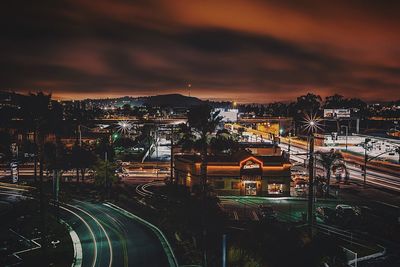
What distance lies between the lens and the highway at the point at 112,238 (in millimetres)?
27281

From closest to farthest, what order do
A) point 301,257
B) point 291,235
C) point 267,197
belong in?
1. point 301,257
2. point 291,235
3. point 267,197

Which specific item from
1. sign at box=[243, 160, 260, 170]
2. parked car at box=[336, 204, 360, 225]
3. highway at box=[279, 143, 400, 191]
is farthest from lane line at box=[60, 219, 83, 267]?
highway at box=[279, 143, 400, 191]

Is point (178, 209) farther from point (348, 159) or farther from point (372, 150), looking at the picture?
point (372, 150)

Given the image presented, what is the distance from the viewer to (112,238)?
31.7 meters

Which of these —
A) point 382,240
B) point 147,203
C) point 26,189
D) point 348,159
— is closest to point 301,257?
point 382,240

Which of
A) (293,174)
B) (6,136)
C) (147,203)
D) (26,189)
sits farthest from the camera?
(6,136)

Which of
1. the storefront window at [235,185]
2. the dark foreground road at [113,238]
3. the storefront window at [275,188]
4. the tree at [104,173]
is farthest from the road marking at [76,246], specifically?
the storefront window at [275,188]

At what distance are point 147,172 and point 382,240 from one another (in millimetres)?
39212

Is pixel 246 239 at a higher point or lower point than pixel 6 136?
lower

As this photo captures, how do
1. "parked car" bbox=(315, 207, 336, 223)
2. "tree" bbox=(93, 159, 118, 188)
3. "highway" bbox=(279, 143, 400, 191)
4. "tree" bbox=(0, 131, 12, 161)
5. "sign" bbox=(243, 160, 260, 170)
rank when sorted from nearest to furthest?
"parked car" bbox=(315, 207, 336, 223) → "tree" bbox=(93, 159, 118, 188) → "sign" bbox=(243, 160, 260, 170) → "highway" bbox=(279, 143, 400, 191) → "tree" bbox=(0, 131, 12, 161)

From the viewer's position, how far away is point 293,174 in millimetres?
59188

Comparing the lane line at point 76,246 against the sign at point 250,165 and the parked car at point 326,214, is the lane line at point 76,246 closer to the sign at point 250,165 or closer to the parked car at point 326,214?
the sign at point 250,165

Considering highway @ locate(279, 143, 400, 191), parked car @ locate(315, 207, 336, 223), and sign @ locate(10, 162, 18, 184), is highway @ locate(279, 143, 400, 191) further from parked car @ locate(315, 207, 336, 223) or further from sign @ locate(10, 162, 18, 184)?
sign @ locate(10, 162, 18, 184)

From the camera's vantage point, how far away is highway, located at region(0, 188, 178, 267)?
89.5 feet
